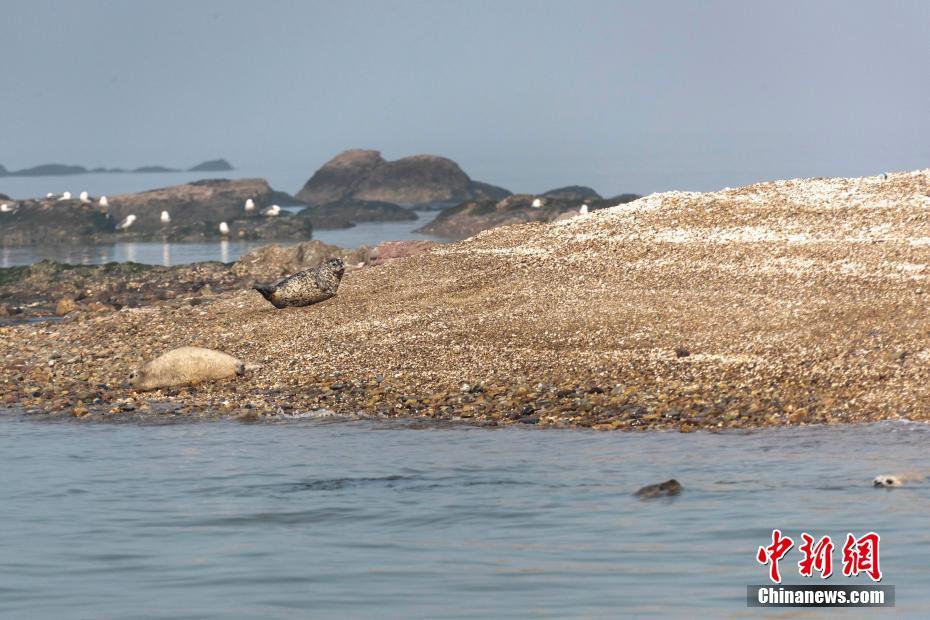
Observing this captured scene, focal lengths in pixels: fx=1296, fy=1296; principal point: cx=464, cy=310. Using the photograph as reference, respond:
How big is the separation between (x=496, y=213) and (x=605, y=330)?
47.6 m

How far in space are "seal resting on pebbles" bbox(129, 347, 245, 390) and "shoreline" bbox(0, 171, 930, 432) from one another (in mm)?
254

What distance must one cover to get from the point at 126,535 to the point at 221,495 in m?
1.65

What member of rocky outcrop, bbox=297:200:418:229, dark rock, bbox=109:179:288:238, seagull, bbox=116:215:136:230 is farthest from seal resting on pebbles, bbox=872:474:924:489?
rocky outcrop, bbox=297:200:418:229

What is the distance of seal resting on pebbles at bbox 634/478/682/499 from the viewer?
40.2 ft

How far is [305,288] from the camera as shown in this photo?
2331 centimetres

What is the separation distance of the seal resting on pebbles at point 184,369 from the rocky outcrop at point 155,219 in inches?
1834

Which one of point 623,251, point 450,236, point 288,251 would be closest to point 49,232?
point 450,236

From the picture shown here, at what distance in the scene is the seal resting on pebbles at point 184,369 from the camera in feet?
63.3

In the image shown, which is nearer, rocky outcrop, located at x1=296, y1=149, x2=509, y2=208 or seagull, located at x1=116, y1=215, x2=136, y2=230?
seagull, located at x1=116, y1=215, x2=136, y2=230

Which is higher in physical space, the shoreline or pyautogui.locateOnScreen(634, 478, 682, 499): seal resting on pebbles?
the shoreline

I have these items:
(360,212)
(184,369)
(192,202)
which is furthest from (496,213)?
(184,369)

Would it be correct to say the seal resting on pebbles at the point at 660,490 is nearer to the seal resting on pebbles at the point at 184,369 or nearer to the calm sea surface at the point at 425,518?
the calm sea surface at the point at 425,518

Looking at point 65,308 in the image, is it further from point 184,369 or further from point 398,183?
point 398,183

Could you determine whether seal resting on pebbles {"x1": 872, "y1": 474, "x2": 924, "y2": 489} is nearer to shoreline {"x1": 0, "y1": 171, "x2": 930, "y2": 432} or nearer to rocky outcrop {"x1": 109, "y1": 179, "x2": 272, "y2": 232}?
shoreline {"x1": 0, "y1": 171, "x2": 930, "y2": 432}
